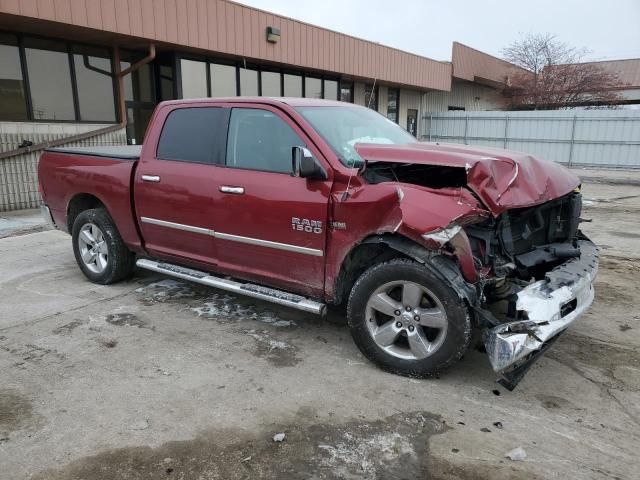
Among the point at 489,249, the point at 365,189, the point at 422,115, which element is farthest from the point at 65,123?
the point at 422,115

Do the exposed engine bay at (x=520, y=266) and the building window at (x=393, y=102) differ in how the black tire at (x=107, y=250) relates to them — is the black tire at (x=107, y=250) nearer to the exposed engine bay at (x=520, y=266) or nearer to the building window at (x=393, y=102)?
the exposed engine bay at (x=520, y=266)

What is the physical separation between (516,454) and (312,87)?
15.7 m

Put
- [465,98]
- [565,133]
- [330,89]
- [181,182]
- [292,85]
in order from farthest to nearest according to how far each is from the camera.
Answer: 1. [465,98]
2. [565,133]
3. [330,89]
4. [292,85]
5. [181,182]

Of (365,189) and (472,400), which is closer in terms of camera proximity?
(472,400)

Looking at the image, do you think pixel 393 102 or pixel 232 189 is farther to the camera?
pixel 393 102

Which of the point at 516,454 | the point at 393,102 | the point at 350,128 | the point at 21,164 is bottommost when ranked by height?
the point at 516,454

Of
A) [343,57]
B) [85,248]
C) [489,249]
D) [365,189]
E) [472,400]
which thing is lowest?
[472,400]

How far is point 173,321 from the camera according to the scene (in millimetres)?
4508

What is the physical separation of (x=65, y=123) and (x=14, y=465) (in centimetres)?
999

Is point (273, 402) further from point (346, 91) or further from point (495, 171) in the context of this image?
point (346, 91)

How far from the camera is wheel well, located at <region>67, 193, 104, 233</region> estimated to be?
18.2 ft

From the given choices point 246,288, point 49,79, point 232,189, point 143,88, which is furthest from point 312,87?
point 246,288

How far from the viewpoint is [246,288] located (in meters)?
4.20

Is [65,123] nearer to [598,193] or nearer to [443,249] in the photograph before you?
[443,249]
